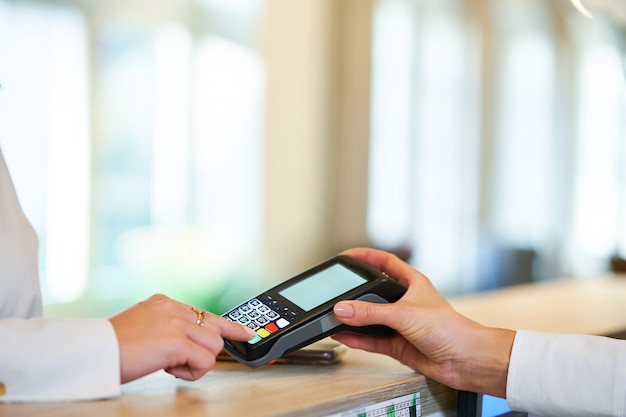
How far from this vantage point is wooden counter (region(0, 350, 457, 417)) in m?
0.87

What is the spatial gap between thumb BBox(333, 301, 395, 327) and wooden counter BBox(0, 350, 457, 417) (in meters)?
0.07

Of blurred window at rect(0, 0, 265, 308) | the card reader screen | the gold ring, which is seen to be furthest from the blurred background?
the gold ring

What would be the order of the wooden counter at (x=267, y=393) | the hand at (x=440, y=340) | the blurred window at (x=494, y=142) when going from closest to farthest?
1. the wooden counter at (x=267, y=393)
2. the hand at (x=440, y=340)
3. the blurred window at (x=494, y=142)

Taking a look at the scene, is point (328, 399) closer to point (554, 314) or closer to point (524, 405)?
point (524, 405)

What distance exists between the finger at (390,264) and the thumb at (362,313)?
0.11 meters

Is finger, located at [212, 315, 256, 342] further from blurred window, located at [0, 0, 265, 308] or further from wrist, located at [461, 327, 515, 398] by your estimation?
blurred window, located at [0, 0, 265, 308]

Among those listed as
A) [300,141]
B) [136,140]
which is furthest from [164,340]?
[300,141]

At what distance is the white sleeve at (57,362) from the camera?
891 millimetres

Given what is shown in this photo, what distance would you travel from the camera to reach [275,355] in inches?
43.1

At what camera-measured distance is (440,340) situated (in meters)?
1.15

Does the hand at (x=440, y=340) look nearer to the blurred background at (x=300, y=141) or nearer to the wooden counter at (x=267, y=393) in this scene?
the wooden counter at (x=267, y=393)

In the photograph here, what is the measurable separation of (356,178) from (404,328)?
246 inches

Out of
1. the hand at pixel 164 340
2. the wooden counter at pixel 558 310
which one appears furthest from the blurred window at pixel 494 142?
the hand at pixel 164 340

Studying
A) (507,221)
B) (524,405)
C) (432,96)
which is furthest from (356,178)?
(524,405)
